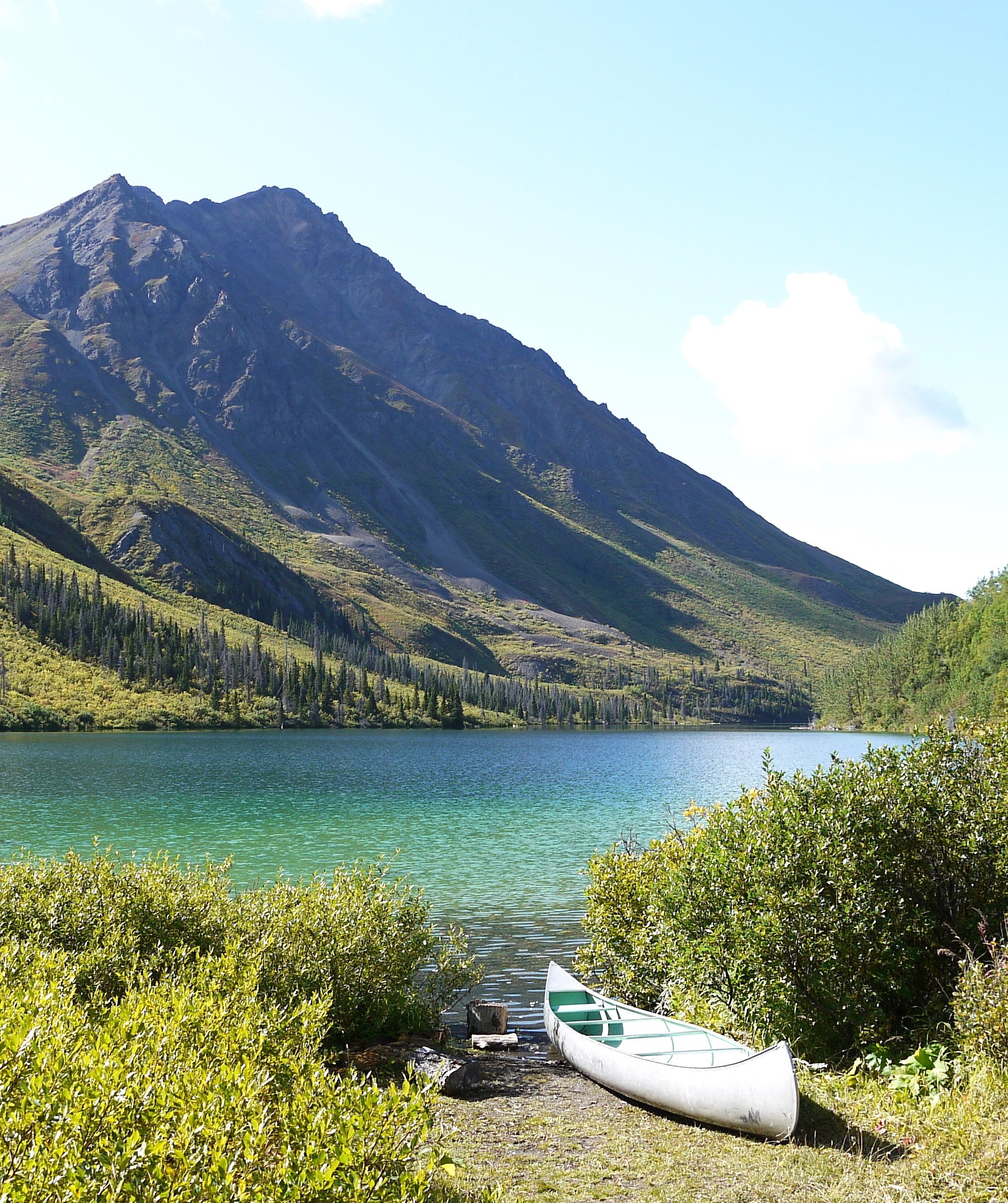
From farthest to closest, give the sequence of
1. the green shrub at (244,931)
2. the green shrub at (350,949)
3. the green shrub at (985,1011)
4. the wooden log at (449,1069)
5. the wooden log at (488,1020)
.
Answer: the wooden log at (488,1020)
the green shrub at (350,949)
the green shrub at (244,931)
the wooden log at (449,1069)
the green shrub at (985,1011)

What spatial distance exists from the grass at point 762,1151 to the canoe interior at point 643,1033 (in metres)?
1.10

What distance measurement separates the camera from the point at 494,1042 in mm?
20531

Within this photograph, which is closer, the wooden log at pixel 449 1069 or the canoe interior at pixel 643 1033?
the canoe interior at pixel 643 1033

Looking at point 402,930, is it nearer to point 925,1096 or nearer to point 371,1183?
point 925,1096

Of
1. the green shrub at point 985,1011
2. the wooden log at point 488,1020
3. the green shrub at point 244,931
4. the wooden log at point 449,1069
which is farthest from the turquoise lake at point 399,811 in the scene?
the green shrub at point 985,1011

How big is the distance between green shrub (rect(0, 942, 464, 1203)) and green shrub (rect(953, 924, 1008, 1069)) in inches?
355

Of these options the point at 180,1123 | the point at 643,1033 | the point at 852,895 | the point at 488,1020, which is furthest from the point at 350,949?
the point at 180,1123

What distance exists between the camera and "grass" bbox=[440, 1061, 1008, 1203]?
11.4 meters

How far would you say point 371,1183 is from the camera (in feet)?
21.5

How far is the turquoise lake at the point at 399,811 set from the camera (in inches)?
1511

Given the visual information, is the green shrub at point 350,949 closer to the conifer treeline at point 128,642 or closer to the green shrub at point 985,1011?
the green shrub at point 985,1011

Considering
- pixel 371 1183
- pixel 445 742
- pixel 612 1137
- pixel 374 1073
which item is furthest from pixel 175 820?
pixel 445 742

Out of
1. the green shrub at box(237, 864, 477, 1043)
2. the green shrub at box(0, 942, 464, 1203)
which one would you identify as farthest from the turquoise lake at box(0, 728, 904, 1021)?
the green shrub at box(0, 942, 464, 1203)

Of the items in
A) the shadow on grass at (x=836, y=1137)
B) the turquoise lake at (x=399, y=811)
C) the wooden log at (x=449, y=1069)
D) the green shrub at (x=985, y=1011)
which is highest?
the green shrub at (x=985, y=1011)
